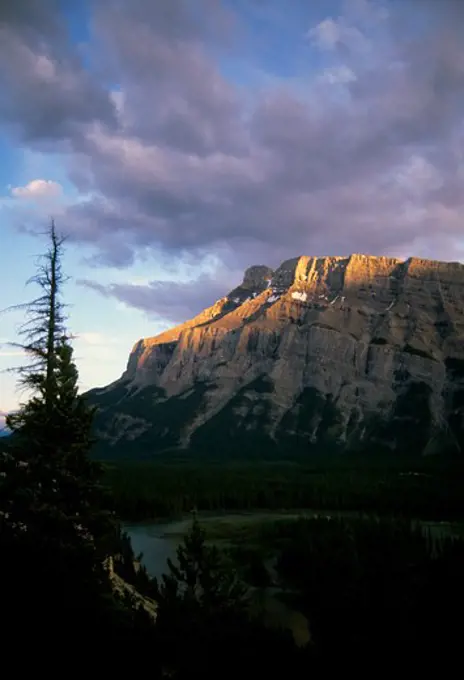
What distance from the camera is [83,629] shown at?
1491cm

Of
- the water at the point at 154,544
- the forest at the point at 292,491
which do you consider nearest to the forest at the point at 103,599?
the water at the point at 154,544

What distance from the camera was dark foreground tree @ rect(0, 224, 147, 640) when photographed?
51.8ft

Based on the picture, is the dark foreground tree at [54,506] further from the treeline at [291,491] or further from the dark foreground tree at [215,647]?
the treeline at [291,491]

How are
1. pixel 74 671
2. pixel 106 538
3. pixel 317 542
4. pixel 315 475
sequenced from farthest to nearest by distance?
pixel 315 475 → pixel 317 542 → pixel 106 538 → pixel 74 671

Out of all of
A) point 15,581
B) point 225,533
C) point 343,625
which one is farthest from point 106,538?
point 225,533

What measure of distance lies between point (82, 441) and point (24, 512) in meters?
3.31

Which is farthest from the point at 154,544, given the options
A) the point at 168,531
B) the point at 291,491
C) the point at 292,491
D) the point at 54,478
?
the point at 54,478

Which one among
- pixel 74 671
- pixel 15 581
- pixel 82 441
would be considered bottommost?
pixel 74 671

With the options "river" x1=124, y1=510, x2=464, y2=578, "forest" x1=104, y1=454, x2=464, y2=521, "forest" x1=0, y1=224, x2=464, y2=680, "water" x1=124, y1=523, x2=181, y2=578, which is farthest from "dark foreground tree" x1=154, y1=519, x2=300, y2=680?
"forest" x1=104, y1=454, x2=464, y2=521

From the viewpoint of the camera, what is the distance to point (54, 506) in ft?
71.7

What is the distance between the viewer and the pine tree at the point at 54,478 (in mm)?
19266

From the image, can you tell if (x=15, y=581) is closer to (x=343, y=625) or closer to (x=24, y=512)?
(x=24, y=512)

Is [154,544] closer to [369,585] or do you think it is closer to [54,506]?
[369,585]

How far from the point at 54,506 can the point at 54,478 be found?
4.44ft
